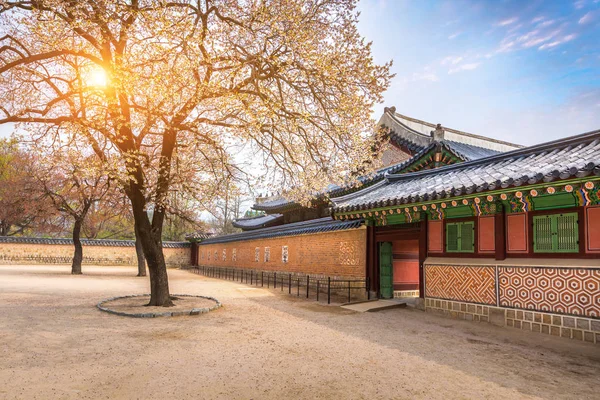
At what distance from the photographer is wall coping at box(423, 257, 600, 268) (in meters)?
7.57

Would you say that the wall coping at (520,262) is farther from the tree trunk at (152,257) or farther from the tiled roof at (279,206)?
the tiled roof at (279,206)

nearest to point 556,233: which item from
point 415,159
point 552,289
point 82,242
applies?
point 552,289

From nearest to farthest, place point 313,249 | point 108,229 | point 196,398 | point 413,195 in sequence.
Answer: point 196,398, point 413,195, point 313,249, point 108,229

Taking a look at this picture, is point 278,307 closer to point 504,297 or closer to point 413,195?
point 413,195

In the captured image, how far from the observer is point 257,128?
392 inches

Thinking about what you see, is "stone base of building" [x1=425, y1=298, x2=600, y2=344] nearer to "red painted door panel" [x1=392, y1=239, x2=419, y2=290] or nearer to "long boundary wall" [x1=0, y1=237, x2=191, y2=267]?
"red painted door panel" [x1=392, y1=239, x2=419, y2=290]

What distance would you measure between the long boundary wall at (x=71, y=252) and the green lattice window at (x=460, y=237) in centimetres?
3502

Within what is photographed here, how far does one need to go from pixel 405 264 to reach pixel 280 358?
9.34m

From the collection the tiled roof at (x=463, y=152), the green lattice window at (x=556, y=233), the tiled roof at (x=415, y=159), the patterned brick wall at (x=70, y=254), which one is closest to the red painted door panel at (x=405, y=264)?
the tiled roof at (x=415, y=159)

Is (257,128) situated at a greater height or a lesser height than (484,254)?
greater

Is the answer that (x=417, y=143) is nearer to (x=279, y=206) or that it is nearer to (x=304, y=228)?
(x=304, y=228)

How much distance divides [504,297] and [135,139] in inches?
420

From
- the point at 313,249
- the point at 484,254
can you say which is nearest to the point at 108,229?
the point at 313,249

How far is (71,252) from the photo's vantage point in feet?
124
